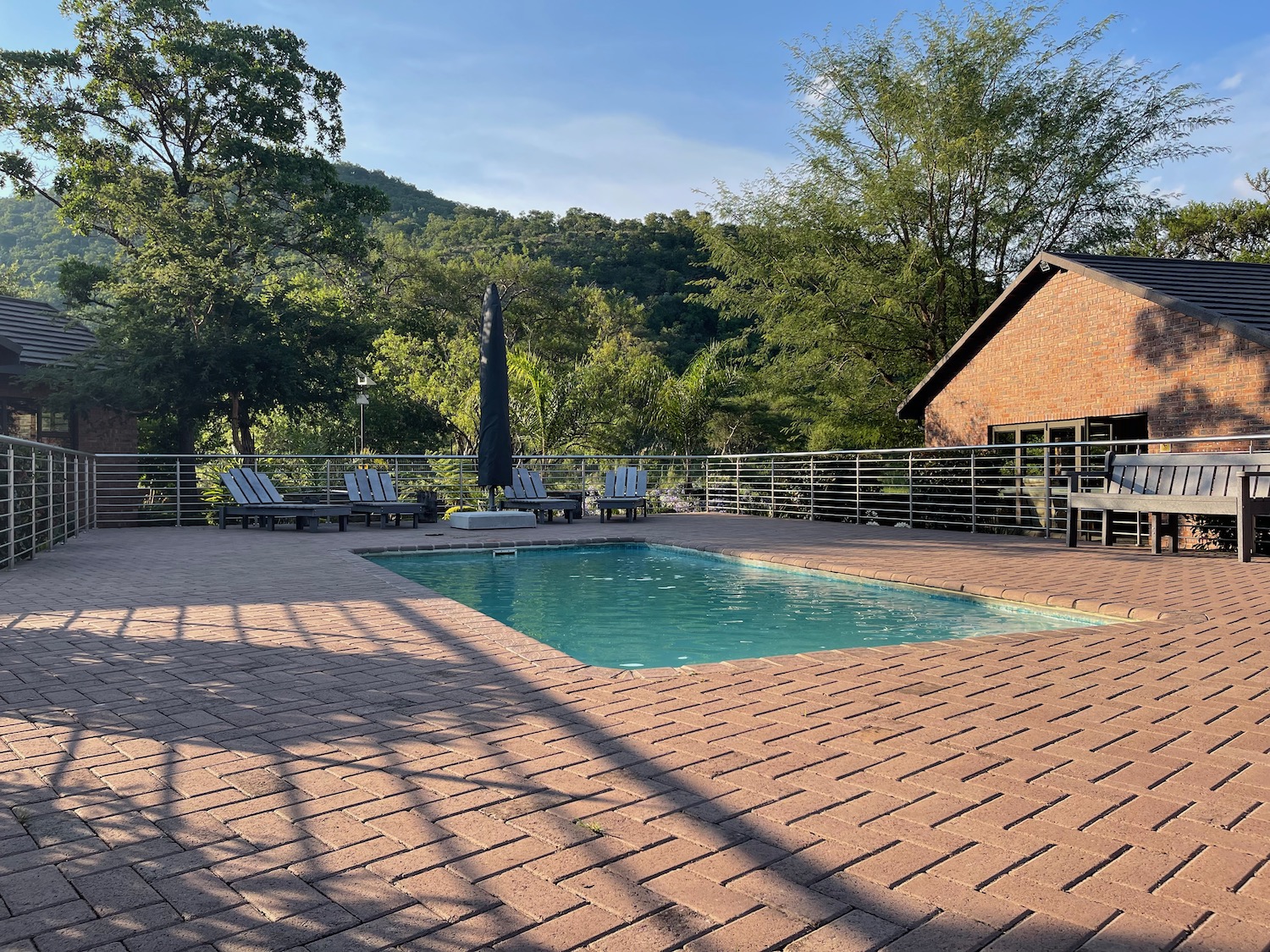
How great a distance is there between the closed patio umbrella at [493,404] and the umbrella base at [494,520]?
1.92ft

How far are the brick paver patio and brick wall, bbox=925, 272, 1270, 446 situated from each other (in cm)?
702

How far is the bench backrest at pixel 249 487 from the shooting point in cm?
1388

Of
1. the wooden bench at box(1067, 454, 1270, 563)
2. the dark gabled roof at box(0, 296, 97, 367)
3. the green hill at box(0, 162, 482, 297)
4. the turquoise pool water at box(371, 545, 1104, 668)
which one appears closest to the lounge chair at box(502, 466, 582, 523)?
the turquoise pool water at box(371, 545, 1104, 668)

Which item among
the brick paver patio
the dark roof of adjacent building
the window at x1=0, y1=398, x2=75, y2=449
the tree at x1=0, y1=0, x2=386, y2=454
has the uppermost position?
the tree at x1=0, y1=0, x2=386, y2=454

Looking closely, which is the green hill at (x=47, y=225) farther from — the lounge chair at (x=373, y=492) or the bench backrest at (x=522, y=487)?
the lounge chair at (x=373, y=492)

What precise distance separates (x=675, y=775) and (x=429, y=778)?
0.77 metres

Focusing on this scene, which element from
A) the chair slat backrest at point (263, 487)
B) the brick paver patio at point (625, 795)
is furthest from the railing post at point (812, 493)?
the brick paver patio at point (625, 795)

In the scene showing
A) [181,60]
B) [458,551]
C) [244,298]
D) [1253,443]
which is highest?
[181,60]

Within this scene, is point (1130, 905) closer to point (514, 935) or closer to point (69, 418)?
point (514, 935)

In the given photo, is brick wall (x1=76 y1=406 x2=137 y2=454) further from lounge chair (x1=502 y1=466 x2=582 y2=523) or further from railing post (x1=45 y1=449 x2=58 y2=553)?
lounge chair (x1=502 y1=466 x2=582 y2=523)

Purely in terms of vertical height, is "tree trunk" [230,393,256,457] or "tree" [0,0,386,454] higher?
"tree" [0,0,386,454]

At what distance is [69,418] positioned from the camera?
17.6 meters

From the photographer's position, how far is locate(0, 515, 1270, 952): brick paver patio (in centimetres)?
186

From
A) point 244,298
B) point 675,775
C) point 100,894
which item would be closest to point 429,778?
point 675,775
